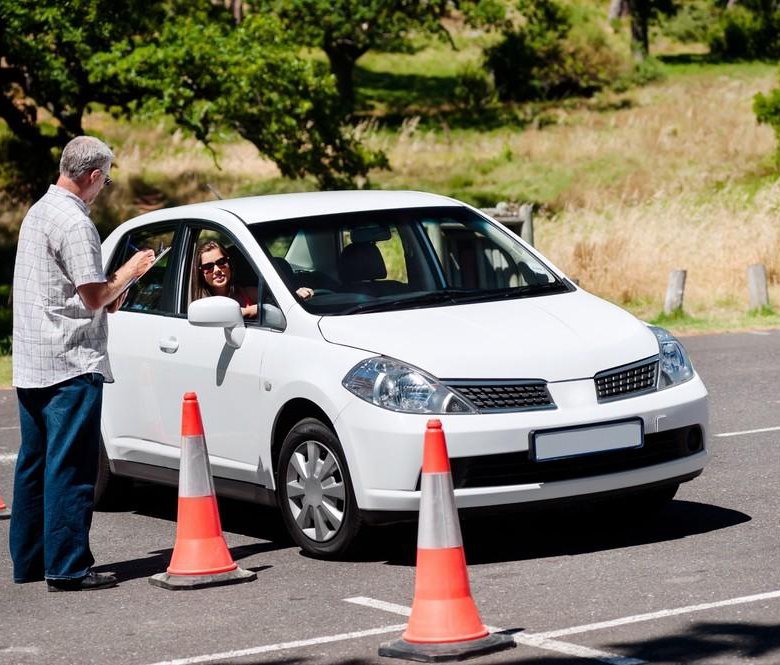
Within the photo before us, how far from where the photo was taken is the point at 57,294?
711cm

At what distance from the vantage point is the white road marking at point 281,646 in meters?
5.84

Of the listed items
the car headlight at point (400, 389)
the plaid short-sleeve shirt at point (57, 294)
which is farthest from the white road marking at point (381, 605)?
the plaid short-sleeve shirt at point (57, 294)

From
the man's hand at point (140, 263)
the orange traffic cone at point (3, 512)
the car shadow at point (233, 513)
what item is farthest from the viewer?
the orange traffic cone at point (3, 512)

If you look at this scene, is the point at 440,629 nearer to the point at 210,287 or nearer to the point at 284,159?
the point at 210,287

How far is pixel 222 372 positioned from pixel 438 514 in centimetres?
261

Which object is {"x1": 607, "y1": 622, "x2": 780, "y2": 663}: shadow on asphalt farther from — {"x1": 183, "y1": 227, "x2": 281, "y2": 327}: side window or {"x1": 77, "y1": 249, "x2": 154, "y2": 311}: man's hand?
{"x1": 183, "y1": 227, "x2": 281, "y2": 327}: side window

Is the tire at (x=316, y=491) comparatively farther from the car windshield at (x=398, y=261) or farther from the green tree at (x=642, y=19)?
the green tree at (x=642, y=19)

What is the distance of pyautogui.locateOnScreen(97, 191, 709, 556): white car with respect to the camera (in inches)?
282

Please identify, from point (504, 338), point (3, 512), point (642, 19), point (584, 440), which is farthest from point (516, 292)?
point (642, 19)

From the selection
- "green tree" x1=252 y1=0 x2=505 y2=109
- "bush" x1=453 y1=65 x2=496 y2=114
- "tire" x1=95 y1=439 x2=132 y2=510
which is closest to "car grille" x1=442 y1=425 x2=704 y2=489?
"tire" x1=95 y1=439 x2=132 y2=510

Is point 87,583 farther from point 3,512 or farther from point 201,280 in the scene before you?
point 3,512

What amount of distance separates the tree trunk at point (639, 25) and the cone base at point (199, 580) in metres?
60.7

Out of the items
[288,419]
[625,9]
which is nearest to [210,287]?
[288,419]

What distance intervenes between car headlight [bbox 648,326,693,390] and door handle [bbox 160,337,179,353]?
98.1 inches
